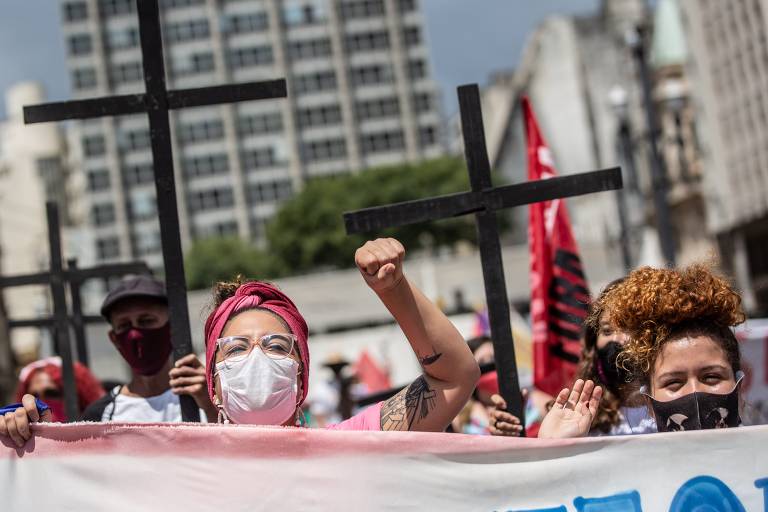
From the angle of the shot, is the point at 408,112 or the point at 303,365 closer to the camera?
the point at 303,365

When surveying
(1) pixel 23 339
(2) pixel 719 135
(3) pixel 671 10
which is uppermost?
(3) pixel 671 10

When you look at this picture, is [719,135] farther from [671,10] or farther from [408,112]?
[408,112]

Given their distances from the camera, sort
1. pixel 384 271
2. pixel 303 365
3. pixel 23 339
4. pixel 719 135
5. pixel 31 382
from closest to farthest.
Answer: pixel 384 271 → pixel 303 365 → pixel 31 382 → pixel 719 135 → pixel 23 339

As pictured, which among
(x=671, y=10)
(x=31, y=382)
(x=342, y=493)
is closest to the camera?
(x=342, y=493)

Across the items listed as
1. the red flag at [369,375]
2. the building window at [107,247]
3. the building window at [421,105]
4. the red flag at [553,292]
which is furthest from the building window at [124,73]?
the red flag at [553,292]

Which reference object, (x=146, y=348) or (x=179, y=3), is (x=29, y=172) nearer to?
(x=179, y=3)

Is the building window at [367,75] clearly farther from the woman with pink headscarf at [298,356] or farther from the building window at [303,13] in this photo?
the woman with pink headscarf at [298,356]

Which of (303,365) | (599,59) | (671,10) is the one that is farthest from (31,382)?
(599,59)

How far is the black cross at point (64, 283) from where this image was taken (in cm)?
534

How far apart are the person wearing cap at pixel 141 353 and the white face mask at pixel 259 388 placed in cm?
138

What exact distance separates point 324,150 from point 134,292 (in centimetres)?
8126

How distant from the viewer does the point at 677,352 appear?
338 cm

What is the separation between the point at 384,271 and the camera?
304 centimetres

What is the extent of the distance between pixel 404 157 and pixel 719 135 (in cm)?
5455
